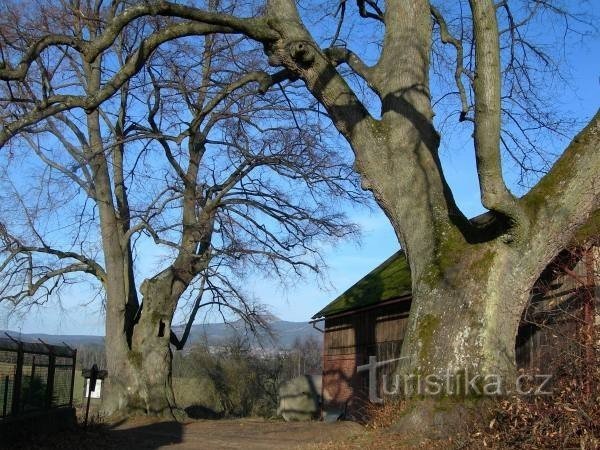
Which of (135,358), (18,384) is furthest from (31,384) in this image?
(135,358)

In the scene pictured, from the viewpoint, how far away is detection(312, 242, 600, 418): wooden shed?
1020 centimetres

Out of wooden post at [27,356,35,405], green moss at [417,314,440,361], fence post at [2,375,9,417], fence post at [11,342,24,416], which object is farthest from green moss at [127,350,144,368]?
green moss at [417,314,440,361]

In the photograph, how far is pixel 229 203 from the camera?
886 inches

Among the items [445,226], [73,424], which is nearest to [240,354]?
[73,424]

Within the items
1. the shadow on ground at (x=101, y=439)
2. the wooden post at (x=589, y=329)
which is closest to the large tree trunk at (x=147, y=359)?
the shadow on ground at (x=101, y=439)

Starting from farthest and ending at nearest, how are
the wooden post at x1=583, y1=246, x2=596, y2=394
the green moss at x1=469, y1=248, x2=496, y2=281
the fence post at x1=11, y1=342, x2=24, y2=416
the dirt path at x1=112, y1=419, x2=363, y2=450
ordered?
Answer: the dirt path at x1=112, y1=419, x2=363, y2=450 → the fence post at x1=11, y1=342, x2=24, y2=416 → the green moss at x1=469, y1=248, x2=496, y2=281 → the wooden post at x1=583, y1=246, x2=596, y2=394

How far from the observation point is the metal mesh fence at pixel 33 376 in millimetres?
12258

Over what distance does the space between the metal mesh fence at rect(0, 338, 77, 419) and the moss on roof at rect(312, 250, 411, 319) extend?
805cm

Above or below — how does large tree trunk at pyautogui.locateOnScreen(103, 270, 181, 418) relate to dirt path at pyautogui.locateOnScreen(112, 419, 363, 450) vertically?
above

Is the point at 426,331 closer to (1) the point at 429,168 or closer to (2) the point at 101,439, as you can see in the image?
(1) the point at 429,168

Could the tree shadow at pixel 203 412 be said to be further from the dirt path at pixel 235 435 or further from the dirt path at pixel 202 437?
the dirt path at pixel 202 437

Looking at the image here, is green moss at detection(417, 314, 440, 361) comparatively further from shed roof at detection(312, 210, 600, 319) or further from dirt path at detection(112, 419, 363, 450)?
shed roof at detection(312, 210, 600, 319)

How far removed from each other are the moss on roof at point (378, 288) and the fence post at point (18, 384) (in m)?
8.94

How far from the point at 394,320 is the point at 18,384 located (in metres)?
10.2
